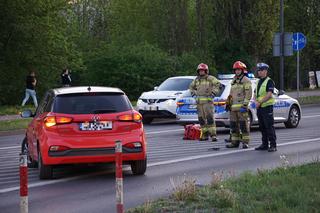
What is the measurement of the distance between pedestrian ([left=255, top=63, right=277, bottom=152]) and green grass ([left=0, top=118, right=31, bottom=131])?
9.55 m

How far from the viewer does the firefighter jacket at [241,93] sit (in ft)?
46.9

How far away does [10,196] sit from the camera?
943 centimetres

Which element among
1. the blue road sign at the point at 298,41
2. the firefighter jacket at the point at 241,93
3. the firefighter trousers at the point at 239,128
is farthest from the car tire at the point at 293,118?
the blue road sign at the point at 298,41

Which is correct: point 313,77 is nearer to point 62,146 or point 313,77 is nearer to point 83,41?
point 83,41

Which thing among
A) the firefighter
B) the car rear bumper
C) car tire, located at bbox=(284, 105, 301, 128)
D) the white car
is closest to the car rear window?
the firefighter

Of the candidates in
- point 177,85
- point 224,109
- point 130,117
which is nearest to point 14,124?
point 177,85

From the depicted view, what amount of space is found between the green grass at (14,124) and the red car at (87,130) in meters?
10.2

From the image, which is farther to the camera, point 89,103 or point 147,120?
point 147,120

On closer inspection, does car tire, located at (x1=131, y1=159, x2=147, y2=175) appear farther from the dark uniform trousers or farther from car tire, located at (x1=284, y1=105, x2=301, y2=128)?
car tire, located at (x1=284, y1=105, x2=301, y2=128)

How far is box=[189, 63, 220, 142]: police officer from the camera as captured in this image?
1584 centimetres

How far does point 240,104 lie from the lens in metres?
14.4

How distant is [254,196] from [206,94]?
799 centimetres

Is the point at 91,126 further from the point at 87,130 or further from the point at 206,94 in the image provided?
the point at 206,94

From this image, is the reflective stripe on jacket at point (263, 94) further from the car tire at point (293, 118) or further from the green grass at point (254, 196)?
the car tire at point (293, 118)
